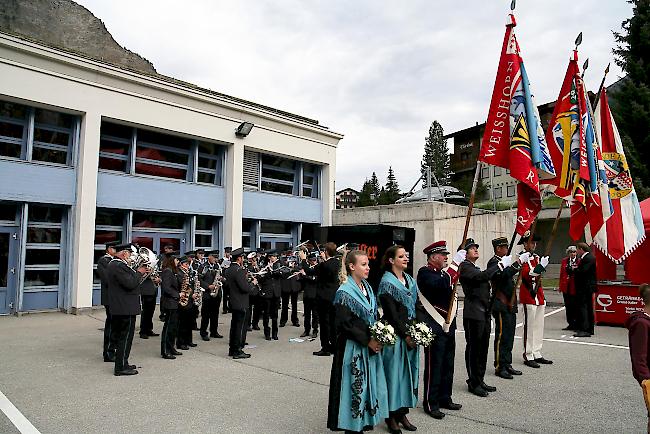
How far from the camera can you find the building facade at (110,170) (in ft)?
42.9

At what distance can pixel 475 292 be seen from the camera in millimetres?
6059

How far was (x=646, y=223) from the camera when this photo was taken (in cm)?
1056

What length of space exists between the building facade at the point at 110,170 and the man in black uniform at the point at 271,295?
6.58 m

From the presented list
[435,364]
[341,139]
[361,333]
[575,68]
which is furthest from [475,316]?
[341,139]

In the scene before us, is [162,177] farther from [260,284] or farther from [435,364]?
[435,364]

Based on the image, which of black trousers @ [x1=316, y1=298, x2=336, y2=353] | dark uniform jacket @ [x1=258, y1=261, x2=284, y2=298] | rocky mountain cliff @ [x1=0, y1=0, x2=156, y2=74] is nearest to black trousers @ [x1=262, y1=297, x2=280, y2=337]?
dark uniform jacket @ [x1=258, y1=261, x2=284, y2=298]

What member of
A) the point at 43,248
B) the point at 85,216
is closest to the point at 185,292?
the point at 85,216

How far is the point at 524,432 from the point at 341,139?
1828 centimetres

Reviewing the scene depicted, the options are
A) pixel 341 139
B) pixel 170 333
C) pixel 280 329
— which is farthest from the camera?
pixel 341 139

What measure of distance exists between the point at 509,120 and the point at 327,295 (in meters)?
4.64

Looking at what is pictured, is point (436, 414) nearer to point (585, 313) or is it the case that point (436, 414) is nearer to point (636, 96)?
point (585, 313)

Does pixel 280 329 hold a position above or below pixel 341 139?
below

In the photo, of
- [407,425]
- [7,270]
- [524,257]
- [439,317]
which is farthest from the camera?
[7,270]

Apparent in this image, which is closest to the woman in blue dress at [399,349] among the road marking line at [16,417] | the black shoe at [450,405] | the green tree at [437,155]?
the black shoe at [450,405]
